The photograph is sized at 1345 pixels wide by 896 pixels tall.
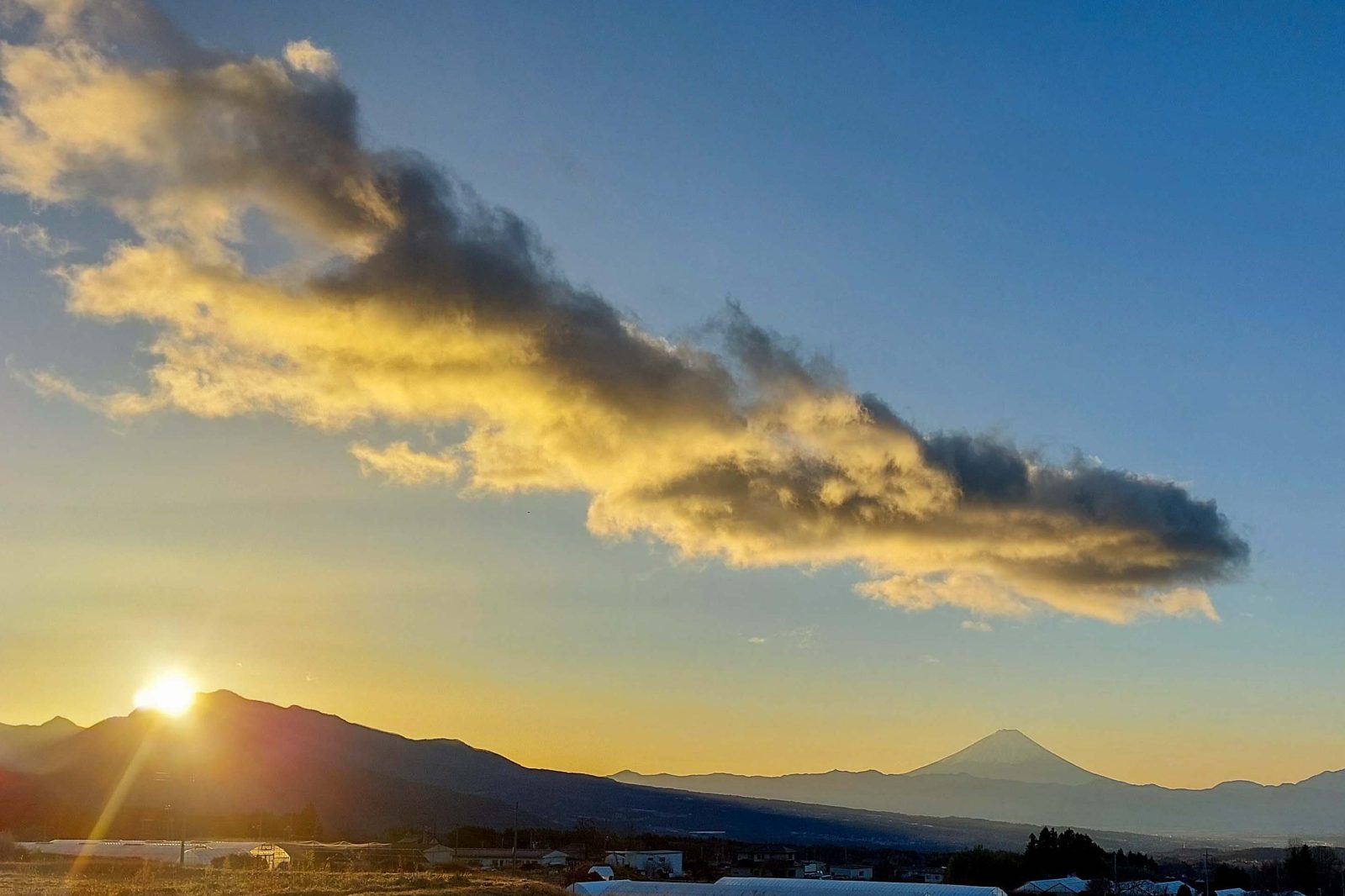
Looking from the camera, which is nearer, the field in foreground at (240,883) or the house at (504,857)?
the field in foreground at (240,883)

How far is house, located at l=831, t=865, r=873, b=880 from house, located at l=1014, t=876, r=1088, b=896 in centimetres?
2999

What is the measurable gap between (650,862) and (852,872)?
24175mm

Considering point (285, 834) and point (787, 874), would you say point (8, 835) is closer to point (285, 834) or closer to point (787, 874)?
point (285, 834)

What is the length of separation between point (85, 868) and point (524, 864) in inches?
2020

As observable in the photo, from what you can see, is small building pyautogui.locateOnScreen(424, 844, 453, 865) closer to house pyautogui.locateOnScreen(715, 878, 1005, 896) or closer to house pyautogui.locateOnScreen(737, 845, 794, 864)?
house pyautogui.locateOnScreen(737, 845, 794, 864)

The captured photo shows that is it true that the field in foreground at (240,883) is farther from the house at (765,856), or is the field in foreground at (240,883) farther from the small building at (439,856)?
the house at (765,856)

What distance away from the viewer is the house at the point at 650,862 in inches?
5522

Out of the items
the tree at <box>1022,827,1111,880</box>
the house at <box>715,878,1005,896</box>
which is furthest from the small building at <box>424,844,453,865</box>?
the tree at <box>1022,827,1111,880</box>

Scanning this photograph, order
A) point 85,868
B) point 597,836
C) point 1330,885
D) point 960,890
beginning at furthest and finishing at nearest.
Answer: point 597,836, point 1330,885, point 85,868, point 960,890

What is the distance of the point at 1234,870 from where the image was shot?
143750 millimetres

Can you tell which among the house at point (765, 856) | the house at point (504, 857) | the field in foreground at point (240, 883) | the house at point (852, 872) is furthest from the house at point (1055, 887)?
the house at point (765, 856)

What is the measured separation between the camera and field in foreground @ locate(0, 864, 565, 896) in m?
74.8

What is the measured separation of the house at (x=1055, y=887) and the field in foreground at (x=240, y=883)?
46.1 meters

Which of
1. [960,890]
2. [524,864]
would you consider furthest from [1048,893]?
[524,864]
